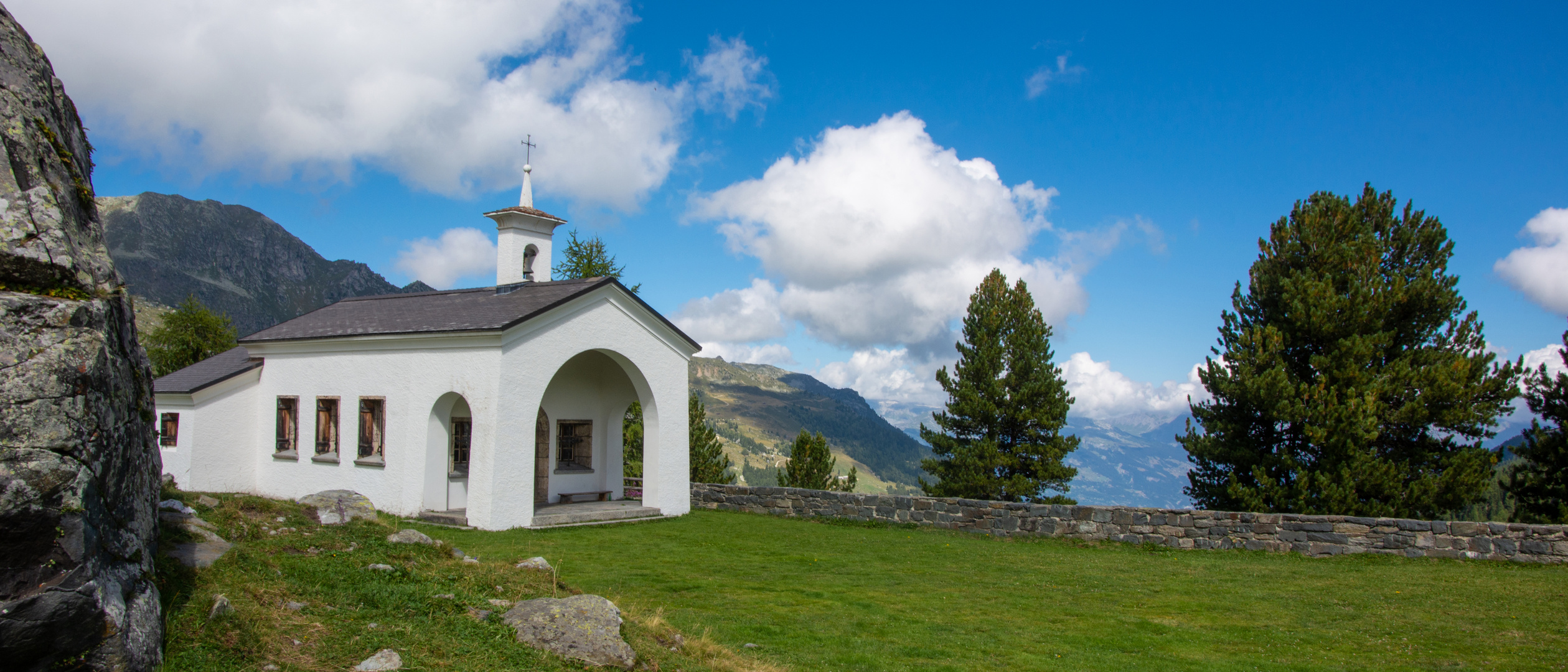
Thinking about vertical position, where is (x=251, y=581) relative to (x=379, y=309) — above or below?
below

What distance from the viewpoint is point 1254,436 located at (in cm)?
2162

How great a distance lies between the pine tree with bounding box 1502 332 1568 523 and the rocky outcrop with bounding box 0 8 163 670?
24.2 m

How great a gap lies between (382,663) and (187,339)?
37010 mm

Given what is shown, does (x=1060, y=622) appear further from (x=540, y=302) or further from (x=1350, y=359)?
(x=1350, y=359)

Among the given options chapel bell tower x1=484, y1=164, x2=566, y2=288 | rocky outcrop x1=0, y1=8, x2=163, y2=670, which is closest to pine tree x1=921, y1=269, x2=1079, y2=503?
chapel bell tower x1=484, y1=164, x2=566, y2=288

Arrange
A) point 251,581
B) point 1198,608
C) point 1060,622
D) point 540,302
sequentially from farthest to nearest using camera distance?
point 540,302
point 1198,608
point 1060,622
point 251,581

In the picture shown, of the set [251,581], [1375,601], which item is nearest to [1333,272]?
[1375,601]

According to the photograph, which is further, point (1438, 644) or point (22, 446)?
point (1438, 644)

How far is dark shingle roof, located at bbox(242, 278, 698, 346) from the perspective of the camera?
17.0 metres

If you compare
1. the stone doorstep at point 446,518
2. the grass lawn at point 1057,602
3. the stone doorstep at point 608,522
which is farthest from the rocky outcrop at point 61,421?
the stone doorstep at point 608,522

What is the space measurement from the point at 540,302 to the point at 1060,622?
41.7ft

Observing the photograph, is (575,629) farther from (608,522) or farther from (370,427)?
(370,427)

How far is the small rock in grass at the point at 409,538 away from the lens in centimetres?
877

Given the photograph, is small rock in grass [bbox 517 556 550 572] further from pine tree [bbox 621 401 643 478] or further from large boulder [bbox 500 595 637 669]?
pine tree [bbox 621 401 643 478]
